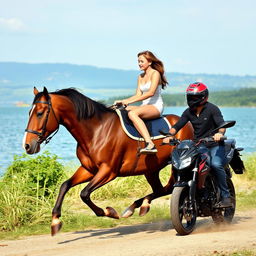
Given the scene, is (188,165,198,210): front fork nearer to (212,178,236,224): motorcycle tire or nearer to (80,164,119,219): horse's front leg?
(212,178,236,224): motorcycle tire

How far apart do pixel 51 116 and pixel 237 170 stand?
3.05 meters

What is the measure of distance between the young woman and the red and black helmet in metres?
0.76

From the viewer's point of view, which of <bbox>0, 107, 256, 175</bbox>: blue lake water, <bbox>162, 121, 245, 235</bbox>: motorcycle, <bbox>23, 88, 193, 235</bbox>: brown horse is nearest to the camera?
<bbox>162, 121, 245, 235</bbox>: motorcycle

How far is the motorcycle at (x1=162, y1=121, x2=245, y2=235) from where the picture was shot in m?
8.18

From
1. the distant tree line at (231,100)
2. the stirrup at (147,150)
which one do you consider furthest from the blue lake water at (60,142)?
the distant tree line at (231,100)

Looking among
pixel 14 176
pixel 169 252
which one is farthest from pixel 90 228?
pixel 169 252

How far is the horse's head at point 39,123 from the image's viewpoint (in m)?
8.30

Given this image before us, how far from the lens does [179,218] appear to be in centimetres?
810

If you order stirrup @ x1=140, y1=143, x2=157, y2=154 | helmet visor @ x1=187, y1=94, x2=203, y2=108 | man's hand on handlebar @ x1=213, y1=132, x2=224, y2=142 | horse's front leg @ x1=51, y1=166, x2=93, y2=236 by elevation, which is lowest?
horse's front leg @ x1=51, y1=166, x2=93, y2=236

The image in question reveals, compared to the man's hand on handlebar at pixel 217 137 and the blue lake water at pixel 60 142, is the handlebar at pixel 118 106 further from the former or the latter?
the blue lake water at pixel 60 142

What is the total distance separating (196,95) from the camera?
28.5ft

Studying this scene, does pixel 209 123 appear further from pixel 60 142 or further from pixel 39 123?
pixel 60 142

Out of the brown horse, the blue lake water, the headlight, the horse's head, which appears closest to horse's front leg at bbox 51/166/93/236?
the brown horse

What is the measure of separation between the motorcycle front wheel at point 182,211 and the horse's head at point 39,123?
1.94 m
